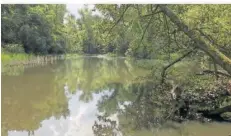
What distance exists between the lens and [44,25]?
8922 mm

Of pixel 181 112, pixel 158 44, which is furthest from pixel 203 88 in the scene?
pixel 158 44

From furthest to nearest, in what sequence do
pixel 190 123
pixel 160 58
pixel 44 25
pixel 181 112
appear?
pixel 44 25 < pixel 160 58 < pixel 181 112 < pixel 190 123

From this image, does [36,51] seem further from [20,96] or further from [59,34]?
[20,96]

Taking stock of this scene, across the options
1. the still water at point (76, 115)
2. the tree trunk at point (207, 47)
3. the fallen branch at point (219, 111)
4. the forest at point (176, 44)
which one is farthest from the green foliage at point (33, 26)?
the fallen branch at point (219, 111)

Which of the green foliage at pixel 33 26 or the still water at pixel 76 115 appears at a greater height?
the green foliage at pixel 33 26

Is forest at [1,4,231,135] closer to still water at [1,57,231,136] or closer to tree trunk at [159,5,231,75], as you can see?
tree trunk at [159,5,231,75]

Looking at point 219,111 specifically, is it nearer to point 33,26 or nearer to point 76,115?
point 76,115

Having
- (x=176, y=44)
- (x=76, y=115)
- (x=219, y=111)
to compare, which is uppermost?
(x=176, y=44)

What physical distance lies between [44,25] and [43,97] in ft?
13.3

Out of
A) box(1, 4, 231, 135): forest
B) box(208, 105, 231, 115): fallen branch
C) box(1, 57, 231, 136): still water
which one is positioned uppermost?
box(1, 4, 231, 135): forest

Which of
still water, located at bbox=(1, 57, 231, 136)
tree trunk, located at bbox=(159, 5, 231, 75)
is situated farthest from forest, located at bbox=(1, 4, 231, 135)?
still water, located at bbox=(1, 57, 231, 136)

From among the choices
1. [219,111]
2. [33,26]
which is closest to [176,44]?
[219,111]

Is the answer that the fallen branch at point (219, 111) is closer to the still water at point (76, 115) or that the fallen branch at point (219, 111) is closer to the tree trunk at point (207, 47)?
the still water at point (76, 115)

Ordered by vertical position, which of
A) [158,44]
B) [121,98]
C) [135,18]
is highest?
[135,18]
